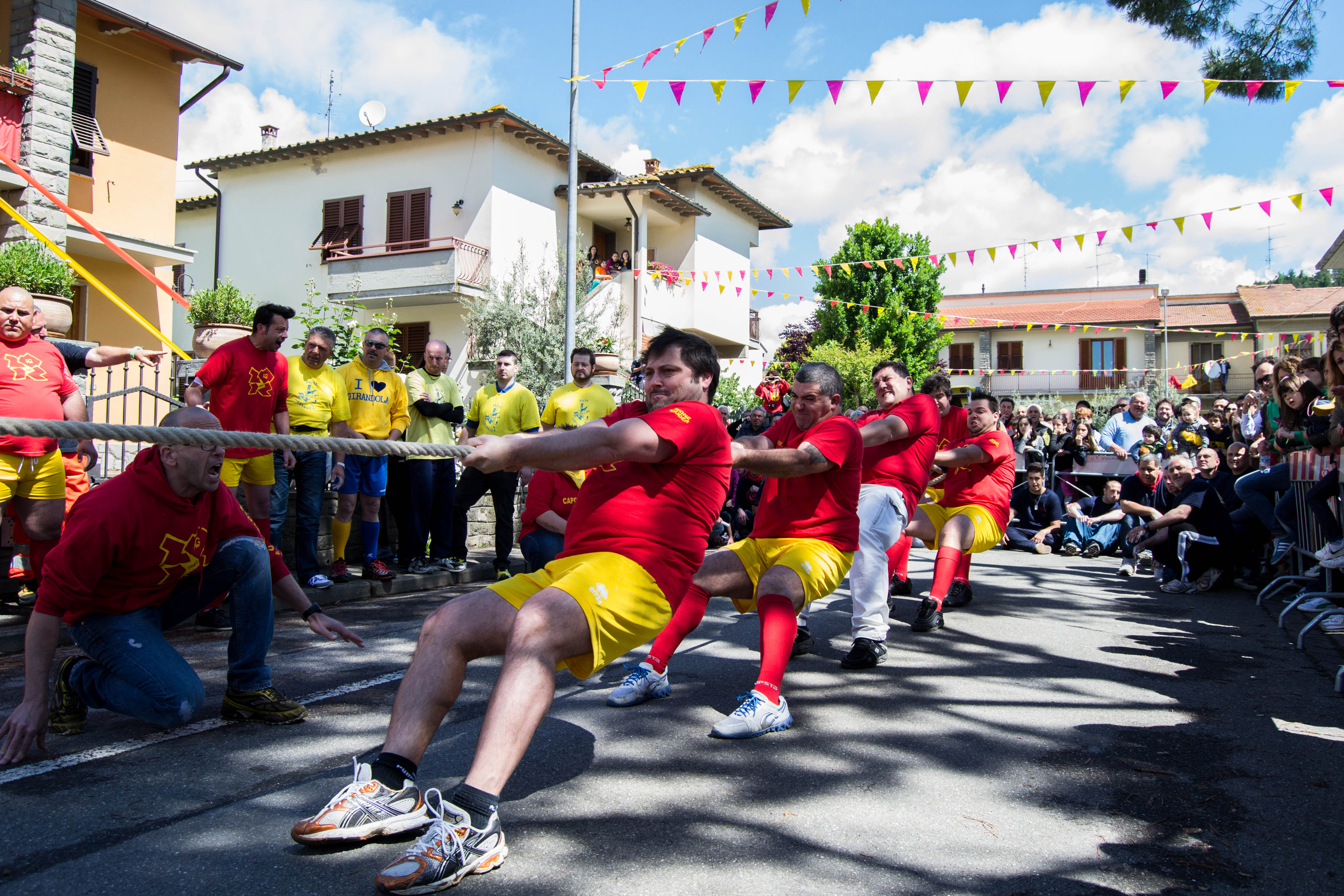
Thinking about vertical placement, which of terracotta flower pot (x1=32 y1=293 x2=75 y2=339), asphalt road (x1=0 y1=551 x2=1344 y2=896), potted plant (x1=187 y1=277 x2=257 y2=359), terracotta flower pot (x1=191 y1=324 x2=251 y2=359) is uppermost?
potted plant (x1=187 y1=277 x2=257 y2=359)

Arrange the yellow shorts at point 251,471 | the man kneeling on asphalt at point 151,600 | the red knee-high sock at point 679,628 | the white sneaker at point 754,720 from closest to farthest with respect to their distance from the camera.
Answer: the man kneeling on asphalt at point 151,600 < the white sneaker at point 754,720 < the red knee-high sock at point 679,628 < the yellow shorts at point 251,471

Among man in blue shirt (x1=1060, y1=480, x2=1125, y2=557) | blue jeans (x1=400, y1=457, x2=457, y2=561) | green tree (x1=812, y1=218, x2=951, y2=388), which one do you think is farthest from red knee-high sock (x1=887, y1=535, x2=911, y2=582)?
green tree (x1=812, y1=218, x2=951, y2=388)

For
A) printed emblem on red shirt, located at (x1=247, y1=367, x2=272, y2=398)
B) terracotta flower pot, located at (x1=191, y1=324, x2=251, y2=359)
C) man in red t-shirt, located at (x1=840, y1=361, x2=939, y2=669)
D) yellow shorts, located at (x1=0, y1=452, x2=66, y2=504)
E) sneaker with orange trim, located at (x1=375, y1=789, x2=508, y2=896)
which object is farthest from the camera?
terracotta flower pot, located at (x1=191, y1=324, x2=251, y2=359)

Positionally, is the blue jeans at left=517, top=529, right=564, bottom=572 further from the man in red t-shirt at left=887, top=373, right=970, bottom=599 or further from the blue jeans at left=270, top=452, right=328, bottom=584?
the man in red t-shirt at left=887, top=373, right=970, bottom=599

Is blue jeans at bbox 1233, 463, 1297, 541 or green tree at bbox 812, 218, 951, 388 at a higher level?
green tree at bbox 812, 218, 951, 388

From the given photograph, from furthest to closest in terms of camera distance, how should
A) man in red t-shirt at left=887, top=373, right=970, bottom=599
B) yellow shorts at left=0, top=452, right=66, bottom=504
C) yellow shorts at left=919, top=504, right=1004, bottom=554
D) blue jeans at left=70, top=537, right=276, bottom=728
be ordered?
man in red t-shirt at left=887, top=373, right=970, bottom=599 → yellow shorts at left=919, top=504, right=1004, bottom=554 → yellow shorts at left=0, top=452, right=66, bottom=504 → blue jeans at left=70, top=537, right=276, bottom=728

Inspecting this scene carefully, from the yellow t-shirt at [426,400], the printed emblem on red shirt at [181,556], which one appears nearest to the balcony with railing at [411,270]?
the yellow t-shirt at [426,400]

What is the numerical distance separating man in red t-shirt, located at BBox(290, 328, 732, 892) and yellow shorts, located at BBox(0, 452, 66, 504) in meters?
3.51

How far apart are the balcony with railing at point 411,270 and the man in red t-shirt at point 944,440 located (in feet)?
49.7

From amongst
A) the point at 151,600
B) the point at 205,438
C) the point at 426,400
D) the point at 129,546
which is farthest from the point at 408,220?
the point at 205,438

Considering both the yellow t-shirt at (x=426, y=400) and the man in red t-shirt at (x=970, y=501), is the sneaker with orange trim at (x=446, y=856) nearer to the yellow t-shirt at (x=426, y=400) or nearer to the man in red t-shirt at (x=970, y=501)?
the man in red t-shirt at (x=970, y=501)

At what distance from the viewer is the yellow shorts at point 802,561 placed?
4.10m

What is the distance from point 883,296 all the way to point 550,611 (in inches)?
1343

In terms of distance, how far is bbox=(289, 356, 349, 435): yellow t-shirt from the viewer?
21.7 ft
